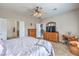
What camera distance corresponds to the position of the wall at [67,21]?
1556 millimetres

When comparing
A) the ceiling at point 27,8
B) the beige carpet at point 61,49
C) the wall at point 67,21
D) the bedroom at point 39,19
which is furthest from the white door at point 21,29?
the beige carpet at point 61,49

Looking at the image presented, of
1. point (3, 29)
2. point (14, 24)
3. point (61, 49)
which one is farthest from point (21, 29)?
point (61, 49)

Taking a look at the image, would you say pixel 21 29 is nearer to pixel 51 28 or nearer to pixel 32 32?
pixel 32 32

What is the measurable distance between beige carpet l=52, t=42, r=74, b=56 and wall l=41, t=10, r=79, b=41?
0.14 metres

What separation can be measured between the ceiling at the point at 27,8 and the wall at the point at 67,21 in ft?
0.20

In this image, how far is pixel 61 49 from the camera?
154 centimetres

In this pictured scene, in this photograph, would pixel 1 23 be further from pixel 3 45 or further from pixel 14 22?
pixel 3 45

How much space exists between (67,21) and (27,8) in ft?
1.95

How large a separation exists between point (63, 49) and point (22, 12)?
2.55 ft

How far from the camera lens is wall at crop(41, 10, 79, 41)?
1556 millimetres

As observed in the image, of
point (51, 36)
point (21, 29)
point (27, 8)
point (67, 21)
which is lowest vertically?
point (51, 36)

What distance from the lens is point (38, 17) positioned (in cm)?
157

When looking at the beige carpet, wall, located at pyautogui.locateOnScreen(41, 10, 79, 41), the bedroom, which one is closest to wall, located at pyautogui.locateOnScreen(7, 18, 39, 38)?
the bedroom

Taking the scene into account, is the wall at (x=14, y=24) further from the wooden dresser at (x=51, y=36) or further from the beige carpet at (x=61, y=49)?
the beige carpet at (x=61, y=49)
